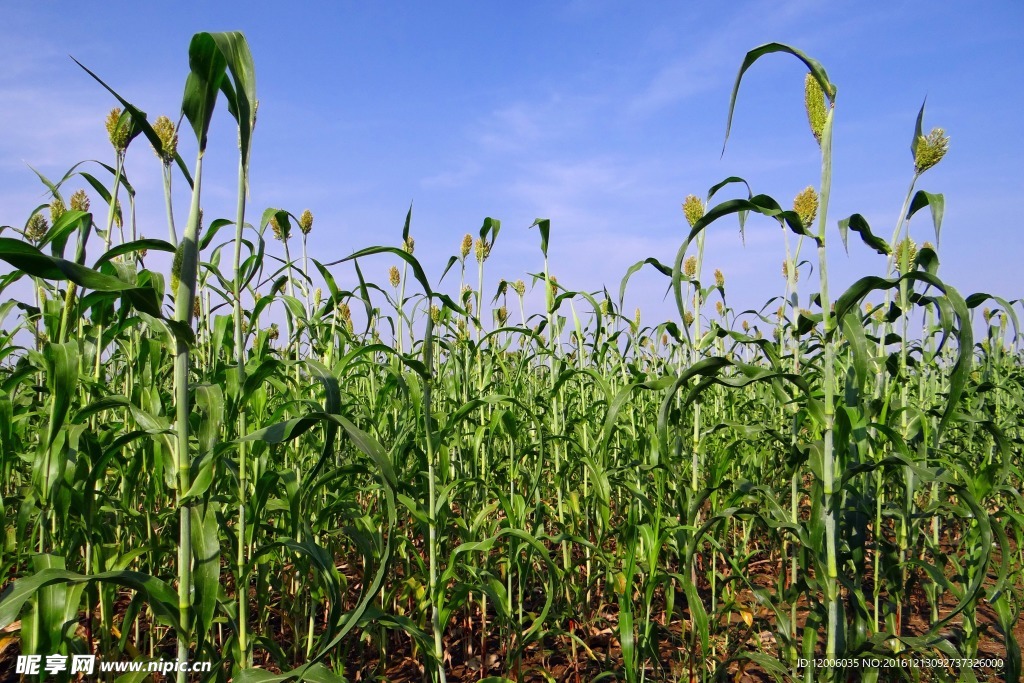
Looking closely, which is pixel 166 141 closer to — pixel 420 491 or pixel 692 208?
pixel 420 491

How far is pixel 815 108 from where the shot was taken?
4.47 ft

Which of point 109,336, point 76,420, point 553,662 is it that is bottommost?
point 553,662

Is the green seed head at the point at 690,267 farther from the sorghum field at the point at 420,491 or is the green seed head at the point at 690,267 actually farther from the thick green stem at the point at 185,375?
the thick green stem at the point at 185,375

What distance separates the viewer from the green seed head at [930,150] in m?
1.79

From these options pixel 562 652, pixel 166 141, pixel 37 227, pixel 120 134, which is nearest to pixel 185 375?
pixel 166 141

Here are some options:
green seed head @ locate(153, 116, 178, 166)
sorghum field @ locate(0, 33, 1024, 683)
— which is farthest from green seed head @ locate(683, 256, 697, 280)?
green seed head @ locate(153, 116, 178, 166)

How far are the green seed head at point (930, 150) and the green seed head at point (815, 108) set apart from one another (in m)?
0.63

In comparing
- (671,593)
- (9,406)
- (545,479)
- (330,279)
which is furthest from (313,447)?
(671,593)

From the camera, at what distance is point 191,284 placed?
1.04 m

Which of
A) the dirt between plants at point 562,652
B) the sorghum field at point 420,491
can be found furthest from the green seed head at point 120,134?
the dirt between plants at point 562,652

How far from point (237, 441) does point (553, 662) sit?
A: 5.62 ft

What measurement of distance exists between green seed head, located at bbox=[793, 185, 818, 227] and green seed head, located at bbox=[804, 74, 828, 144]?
0.68 meters

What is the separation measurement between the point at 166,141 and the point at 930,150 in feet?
6.79

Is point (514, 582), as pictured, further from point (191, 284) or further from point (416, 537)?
point (191, 284)
